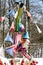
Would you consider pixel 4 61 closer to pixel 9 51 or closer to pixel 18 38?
pixel 9 51

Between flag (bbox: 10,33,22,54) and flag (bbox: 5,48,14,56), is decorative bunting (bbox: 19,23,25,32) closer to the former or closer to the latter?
flag (bbox: 10,33,22,54)

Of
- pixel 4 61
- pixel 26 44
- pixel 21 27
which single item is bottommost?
pixel 4 61

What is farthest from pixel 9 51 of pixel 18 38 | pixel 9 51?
pixel 18 38

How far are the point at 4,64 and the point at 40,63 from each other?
10.7 inches

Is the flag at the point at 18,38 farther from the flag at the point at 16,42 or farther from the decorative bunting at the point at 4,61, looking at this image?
the decorative bunting at the point at 4,61

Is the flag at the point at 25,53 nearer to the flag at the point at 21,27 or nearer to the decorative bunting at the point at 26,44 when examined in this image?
the decorative bunting at the point at 26,44

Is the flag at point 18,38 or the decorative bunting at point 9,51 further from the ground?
the flag at point 18,38

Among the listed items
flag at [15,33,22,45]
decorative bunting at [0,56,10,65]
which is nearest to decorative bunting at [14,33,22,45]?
flag at [15,33,22,45]

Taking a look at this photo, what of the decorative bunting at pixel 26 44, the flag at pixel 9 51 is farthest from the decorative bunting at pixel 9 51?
the decorative bunting at pixel 26 44

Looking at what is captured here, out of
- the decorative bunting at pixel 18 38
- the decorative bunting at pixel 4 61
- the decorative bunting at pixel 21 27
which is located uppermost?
the decorative bunting at pixel 21 27

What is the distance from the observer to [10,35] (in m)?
1.21

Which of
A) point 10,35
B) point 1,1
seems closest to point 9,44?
point 10,35

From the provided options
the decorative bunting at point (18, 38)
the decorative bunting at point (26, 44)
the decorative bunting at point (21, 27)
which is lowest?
the decorative bunting at point (26, 44)

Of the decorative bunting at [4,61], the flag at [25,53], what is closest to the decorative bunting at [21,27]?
the flag at [25,53]
